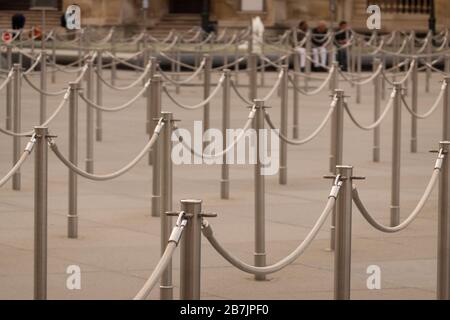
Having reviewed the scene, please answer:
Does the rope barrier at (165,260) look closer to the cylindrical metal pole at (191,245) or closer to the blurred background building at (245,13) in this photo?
the cylindrical metal pole at (191,245)

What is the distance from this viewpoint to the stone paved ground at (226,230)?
9.39 m

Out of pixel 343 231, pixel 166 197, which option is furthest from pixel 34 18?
pixel 343 231

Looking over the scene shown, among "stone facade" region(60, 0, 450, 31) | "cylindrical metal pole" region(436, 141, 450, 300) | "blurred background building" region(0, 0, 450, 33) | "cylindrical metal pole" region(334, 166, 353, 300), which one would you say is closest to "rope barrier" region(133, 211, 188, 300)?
"cylindrical metal pole" region(334, 166, 353, 300)

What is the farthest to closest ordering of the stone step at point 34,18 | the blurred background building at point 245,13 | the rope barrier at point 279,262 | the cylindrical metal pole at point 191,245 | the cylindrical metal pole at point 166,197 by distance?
the blurred background building at point 245,13, the stone step at point 34,18, the cylindrical metal pole at point 166,197, the rope barrier at point 279,262, the cylindrical metal pole at point 191,245

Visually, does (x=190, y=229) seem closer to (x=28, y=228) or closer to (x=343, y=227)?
(x=343, y=227)

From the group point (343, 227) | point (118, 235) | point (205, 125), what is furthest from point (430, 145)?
point (343, 227)

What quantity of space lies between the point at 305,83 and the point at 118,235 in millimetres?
16979

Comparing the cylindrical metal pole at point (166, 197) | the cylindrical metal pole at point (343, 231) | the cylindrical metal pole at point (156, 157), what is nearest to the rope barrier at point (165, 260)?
the cylindrical metal pole at point (166, 197)

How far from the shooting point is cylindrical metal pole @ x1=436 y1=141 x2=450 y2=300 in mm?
8914

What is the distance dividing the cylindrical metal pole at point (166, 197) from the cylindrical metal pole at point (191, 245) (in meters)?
1.29

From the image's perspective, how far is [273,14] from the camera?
52.1 metres

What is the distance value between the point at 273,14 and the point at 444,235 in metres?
43.4

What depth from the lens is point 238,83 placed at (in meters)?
29.7

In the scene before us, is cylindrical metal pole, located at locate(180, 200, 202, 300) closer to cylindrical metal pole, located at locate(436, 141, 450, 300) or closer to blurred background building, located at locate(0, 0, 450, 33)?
cylindrical metal pole, located at locate(436, 141, 450, 300)
